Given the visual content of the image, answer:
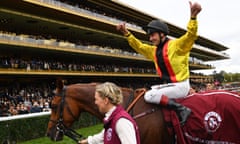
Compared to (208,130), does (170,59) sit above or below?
above

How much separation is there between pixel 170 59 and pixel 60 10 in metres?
17.1

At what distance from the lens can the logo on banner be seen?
3621 millimetres

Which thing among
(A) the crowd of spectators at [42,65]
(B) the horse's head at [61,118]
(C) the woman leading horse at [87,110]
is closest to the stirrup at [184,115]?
(C) the woman leading horse at [87,110]

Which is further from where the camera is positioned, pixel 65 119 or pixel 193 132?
pixel 65 119

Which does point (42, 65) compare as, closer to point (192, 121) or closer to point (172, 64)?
point (172, 64)

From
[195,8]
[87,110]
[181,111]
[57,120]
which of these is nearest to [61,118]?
[57,120]

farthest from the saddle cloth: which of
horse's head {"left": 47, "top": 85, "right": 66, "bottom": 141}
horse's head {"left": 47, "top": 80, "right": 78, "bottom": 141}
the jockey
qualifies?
horse's head {"left": 47, "top": 85, "right": 66, "bottom": 141}

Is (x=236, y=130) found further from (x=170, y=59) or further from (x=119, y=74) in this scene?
(x=119, y=74)

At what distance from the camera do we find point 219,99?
12.3ft

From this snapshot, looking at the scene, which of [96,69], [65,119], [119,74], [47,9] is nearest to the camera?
[65,119]

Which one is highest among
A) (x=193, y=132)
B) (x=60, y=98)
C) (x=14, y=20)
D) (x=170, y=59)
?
(x=14, y=20)

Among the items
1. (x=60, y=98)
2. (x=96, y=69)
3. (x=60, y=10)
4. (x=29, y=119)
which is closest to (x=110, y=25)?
(x=96, y=69)

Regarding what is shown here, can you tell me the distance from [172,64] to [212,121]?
2.68 ft

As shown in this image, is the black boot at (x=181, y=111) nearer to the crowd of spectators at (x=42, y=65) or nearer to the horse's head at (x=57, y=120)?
the horse's head at (x=57, y=120)
